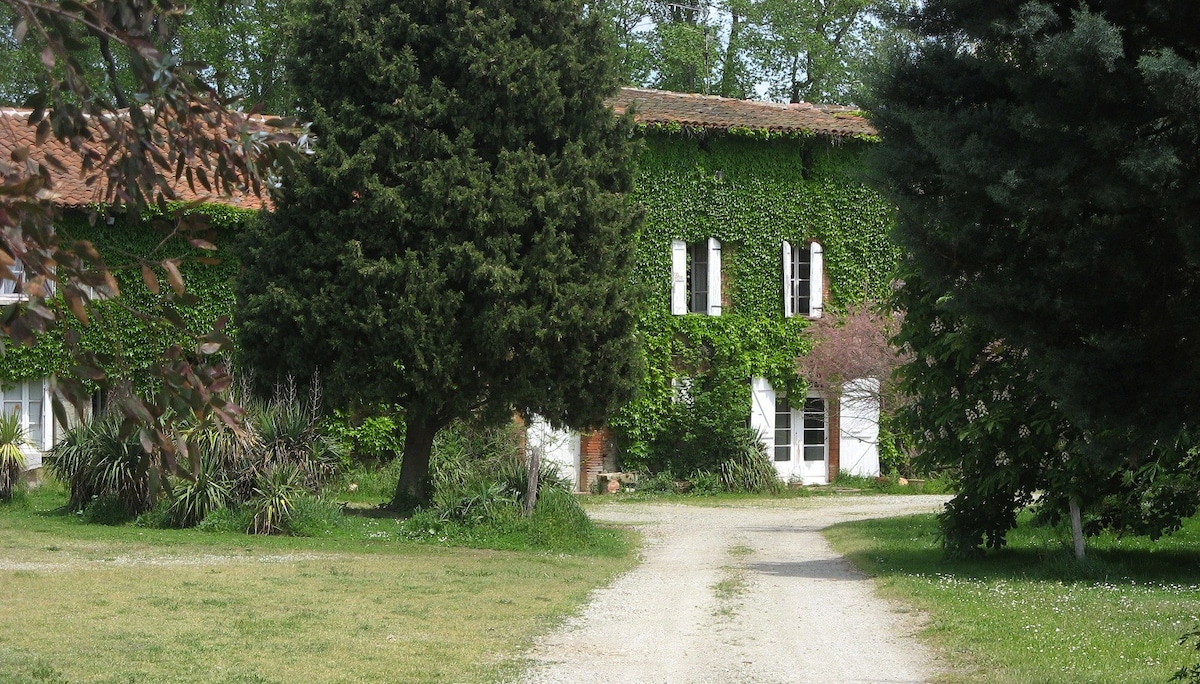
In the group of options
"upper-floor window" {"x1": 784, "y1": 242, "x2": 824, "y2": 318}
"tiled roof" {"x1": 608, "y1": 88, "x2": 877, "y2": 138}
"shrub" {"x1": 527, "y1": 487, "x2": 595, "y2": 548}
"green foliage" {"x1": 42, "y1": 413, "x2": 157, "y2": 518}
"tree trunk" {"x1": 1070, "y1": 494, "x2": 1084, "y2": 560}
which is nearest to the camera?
"tree trunk" {"x1": 1070, "y1": 494, "x2": 1084, "y2": 560}

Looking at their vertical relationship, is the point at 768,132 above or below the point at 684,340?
above

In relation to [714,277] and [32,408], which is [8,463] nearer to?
[32,408]

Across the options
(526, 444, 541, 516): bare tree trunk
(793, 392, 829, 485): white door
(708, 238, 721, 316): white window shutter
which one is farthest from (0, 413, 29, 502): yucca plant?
(793, 392, 829, 485): white door

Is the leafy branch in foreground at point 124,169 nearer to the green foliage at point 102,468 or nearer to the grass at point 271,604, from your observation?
the grass at point 271,604

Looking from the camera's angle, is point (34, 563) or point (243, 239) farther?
point (243, 239)

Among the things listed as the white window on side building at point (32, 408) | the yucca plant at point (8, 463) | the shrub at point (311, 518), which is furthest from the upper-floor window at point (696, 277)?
the yucca plant at point (8, 463)

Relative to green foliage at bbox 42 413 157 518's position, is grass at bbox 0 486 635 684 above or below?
below

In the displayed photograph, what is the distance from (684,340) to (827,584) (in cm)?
1441

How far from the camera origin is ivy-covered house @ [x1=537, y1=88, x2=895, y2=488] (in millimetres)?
25938

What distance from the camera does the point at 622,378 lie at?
1741cm

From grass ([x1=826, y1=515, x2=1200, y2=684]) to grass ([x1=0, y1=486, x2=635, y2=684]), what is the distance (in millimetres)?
3015

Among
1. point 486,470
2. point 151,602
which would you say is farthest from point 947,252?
point 486,470

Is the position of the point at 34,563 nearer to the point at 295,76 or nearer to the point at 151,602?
the point at 151,602

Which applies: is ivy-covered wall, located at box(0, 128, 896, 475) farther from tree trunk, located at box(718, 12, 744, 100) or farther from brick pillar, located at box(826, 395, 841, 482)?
tree trunk, located at box(718, 12, 744, 100)
